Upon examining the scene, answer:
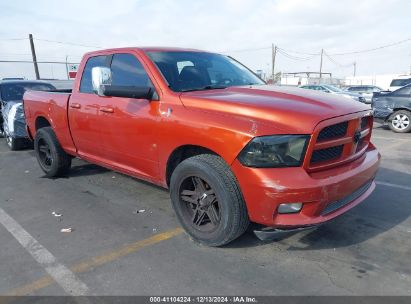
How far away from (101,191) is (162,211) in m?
1.26

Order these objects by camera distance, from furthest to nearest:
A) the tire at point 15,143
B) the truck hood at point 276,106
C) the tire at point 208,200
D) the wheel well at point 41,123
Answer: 1. the tire at point 15,143
2. the wheel well at point 41,123
3. the tire at point 208,200
4. the truck hood at point 276,106

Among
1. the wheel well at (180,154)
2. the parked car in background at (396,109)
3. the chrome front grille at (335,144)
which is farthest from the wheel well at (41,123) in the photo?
the parked car in background at (396,109)

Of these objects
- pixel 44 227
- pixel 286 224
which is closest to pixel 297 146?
pixel 286 224

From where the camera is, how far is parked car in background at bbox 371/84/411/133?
10.8 metres

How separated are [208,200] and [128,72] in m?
1.89

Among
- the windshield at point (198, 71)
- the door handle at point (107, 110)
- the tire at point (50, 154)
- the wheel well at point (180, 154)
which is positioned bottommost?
the tire at point (50, 154)

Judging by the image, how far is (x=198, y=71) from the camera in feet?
13.9

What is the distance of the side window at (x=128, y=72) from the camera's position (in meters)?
4.05

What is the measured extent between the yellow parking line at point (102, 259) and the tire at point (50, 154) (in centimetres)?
275

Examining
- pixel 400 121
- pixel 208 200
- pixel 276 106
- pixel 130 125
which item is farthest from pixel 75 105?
pixel 400 121

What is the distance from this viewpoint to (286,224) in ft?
9.53

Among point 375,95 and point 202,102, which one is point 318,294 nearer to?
point 202,102

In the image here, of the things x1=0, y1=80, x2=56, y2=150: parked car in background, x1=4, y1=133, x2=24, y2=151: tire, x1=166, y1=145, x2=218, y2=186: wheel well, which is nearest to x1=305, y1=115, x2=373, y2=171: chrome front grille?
x1=166, y1=145, x2=218, y2=186: wheel well

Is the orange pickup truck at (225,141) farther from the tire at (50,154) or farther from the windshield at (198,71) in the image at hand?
the tire at (50,154)
